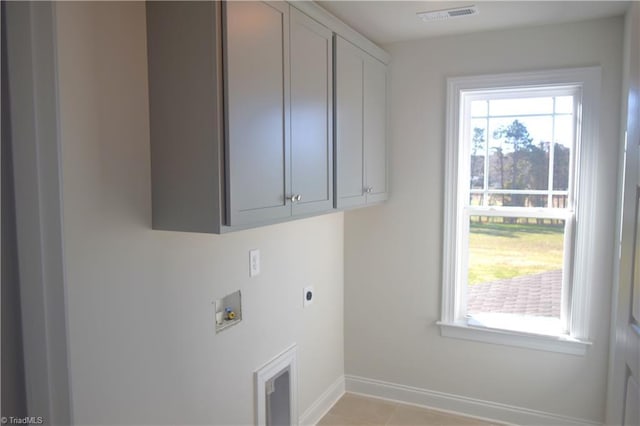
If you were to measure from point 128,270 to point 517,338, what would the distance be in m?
2.40

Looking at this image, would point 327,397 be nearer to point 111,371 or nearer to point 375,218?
point 375,218

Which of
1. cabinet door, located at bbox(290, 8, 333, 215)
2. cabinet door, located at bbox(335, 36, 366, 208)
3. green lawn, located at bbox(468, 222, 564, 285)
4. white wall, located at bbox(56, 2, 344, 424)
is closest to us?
white wall, located at bbox(56, 2, 344, 424)

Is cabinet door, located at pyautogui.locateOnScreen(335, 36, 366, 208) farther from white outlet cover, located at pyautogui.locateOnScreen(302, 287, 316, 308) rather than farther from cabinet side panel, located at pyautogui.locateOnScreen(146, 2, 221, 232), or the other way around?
cabinet side panel, located at pyautogui.locateOnScreen(146, 2, 221, 232)

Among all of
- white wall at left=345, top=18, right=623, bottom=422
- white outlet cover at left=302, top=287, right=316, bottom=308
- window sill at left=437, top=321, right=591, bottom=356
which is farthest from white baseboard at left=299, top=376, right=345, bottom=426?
window sill at left=437, top=321, right=591, bottom=356

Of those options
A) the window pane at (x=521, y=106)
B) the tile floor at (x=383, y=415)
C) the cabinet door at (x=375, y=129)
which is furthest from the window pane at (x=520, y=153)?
the tile floor at (x=383, y=415)

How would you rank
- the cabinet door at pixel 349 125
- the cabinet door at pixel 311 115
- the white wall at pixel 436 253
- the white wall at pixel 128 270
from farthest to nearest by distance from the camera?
1. the white wall at pixel 436 253
2. the cabinet door at pixel 349 125
3. the cabinet door at pixel 311 115
4. the white wall at pixel 128 270

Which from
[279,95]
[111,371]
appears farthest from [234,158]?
[111,371]

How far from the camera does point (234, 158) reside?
1.65 m

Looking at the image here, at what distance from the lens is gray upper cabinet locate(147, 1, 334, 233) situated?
5.24 ft

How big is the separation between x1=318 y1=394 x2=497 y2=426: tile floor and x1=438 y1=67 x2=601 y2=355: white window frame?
531 mm

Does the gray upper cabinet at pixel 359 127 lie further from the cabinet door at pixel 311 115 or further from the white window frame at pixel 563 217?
the white window frame at pixel 563 217

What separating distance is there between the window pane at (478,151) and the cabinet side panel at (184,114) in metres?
2.02

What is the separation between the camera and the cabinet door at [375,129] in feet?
9.27

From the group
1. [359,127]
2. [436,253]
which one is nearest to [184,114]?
[359,127]
